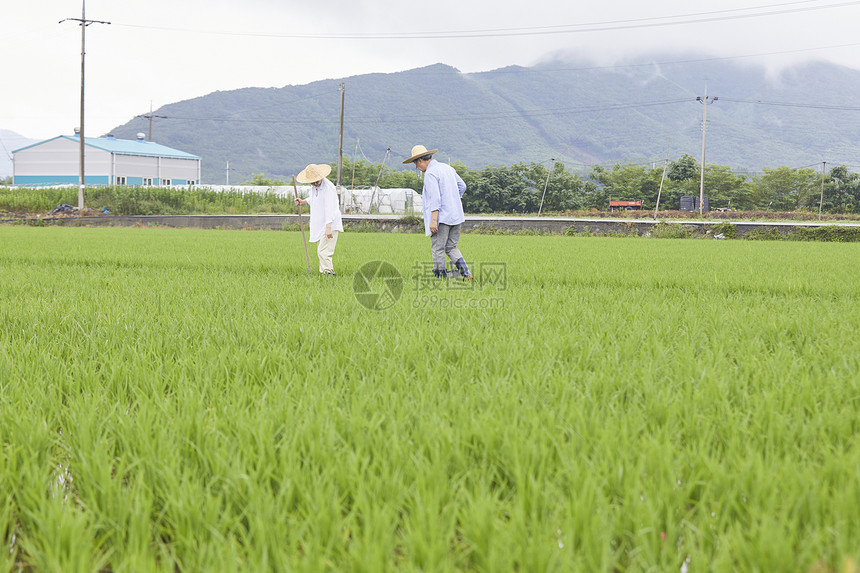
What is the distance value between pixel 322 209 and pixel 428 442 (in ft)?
16.5

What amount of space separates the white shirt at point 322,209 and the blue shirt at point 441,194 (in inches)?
37.7

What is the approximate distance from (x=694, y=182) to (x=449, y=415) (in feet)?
125

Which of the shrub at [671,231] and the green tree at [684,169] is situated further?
the green tree at [684,169]

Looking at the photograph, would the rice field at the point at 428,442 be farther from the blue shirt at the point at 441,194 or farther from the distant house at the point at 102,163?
the distant house at the point at 102,163

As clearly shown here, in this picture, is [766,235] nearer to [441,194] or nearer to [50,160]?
[441,194]

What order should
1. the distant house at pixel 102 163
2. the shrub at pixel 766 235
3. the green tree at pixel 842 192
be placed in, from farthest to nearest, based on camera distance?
1. the distant house at pixel 102 163
2. the green tree at pixel 842 192
3. the shrub at pixel 766 235

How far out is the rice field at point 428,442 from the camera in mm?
1165

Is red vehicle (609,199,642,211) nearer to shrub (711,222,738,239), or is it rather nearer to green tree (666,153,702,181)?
green tree (666,153,702,181)

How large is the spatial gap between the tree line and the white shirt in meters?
26.8

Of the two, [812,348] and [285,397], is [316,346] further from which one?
[812,348]

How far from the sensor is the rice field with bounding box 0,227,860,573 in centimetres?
117

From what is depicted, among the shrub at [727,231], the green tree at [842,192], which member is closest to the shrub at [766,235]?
the shrub at [727,231]

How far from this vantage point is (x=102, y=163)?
44.5m

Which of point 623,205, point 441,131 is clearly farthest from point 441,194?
point 441,131
